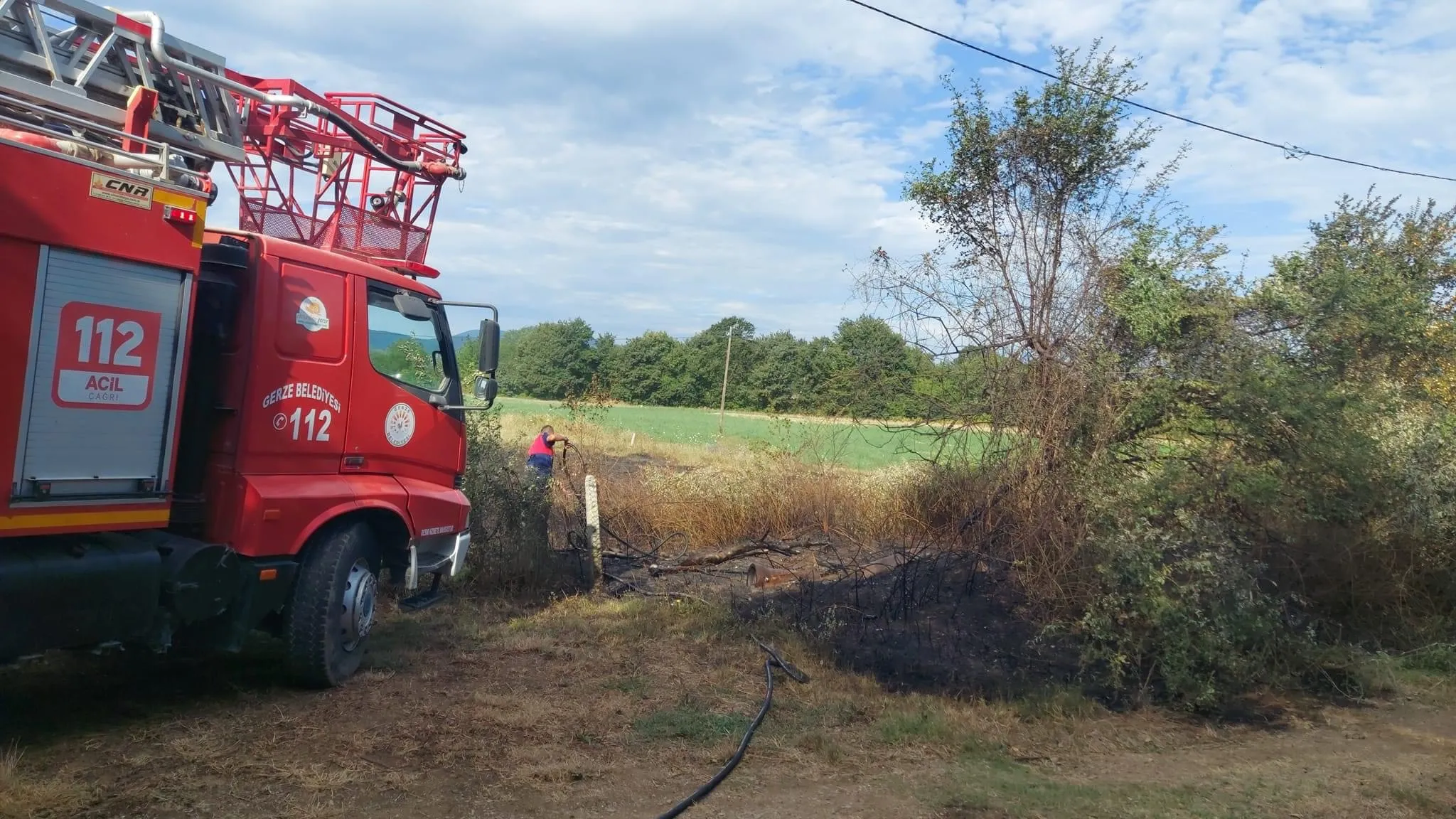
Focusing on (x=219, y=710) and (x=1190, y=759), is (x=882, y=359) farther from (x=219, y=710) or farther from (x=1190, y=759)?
(x=219, y=710)

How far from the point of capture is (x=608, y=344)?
55562mm

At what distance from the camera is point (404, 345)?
278 inches

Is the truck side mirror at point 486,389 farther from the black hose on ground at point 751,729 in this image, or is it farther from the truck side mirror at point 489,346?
the black hose on ground at point 751,729

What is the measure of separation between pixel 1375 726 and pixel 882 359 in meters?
5.85

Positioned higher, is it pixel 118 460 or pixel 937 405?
pixel 937 405

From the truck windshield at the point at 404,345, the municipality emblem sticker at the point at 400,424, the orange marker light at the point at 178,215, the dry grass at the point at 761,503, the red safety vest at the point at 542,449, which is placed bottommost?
the dry grass at the point at 761,503

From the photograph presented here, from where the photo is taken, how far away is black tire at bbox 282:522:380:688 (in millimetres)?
6078

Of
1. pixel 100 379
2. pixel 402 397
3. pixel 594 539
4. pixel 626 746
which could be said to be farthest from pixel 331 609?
pixel 594 539

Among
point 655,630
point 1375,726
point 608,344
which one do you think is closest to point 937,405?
point 655,630

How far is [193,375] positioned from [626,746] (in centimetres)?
336

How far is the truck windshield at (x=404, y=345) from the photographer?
6.76m

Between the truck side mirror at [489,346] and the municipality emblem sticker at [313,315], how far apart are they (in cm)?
127

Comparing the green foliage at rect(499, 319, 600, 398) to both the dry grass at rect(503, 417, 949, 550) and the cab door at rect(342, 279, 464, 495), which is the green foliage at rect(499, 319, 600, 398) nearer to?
A: the dry grass at rect(503, 417, 949, 550)

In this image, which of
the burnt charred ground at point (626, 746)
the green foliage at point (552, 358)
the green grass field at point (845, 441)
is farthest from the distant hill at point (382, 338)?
the green foliage at point (552, 358)
